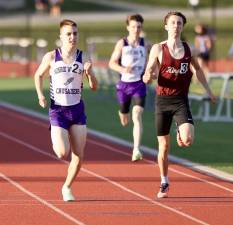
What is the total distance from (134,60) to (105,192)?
4314 millimetres

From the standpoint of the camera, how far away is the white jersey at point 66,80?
13461 millimetres

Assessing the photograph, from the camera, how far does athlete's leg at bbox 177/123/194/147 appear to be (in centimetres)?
1365

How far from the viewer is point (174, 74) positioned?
Result: 1391cm

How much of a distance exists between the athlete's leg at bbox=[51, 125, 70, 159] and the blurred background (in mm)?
3993

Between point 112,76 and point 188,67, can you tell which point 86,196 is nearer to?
point 188,67

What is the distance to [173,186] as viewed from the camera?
49.5ft

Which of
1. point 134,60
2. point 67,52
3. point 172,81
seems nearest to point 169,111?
point 172,81

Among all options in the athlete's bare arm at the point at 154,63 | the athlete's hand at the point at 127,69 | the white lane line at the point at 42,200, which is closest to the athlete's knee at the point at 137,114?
the athlete's hand at the point at 127,69

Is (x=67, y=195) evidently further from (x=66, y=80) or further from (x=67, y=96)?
(x=66, y=80)

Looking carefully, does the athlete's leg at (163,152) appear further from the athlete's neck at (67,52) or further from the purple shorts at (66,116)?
the athlete's neck at (67,52)

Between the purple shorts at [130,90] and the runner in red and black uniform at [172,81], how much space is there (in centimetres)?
402

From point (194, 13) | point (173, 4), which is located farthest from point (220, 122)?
point (173, 4)

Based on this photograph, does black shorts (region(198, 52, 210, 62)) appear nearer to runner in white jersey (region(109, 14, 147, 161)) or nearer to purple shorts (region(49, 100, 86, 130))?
runner in white jersey (region(109, 14, 147, 161))

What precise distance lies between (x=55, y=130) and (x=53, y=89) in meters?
0.49
